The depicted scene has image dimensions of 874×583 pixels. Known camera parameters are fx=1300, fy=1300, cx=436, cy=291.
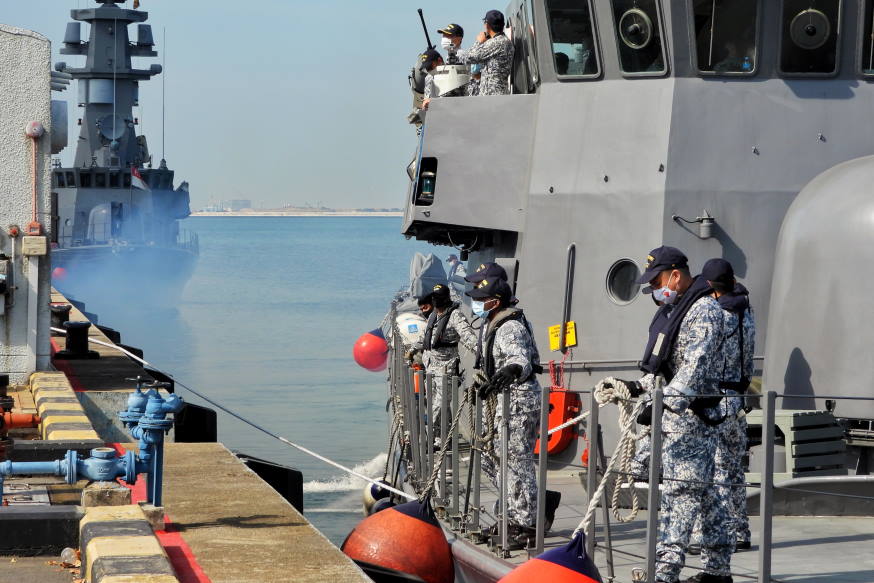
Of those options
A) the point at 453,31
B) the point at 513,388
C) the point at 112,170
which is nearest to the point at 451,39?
the point at 453,31

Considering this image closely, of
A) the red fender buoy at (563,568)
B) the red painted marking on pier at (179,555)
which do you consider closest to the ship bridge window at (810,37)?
the red fender buoy at (563,568)

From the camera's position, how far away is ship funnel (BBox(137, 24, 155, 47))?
73.0 m

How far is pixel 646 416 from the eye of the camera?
21.2ft

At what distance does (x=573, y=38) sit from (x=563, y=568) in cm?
635

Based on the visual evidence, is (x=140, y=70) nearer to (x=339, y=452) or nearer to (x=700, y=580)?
(x=339, y=452)

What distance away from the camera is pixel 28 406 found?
9727mm

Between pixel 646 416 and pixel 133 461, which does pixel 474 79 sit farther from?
pixel 133 461

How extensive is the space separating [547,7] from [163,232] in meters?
69.3

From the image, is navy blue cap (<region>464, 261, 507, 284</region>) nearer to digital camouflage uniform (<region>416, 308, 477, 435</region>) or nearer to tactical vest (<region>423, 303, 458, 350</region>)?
digital camouflage uniform (<region>416, 308, 477, 435</region>)

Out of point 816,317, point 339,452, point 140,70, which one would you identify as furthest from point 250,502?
point 140,70

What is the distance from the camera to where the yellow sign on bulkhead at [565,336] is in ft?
34.5

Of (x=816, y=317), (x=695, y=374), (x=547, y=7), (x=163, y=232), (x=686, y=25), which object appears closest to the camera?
(x=695, y=374)

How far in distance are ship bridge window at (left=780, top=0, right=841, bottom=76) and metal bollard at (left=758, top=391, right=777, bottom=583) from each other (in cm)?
517

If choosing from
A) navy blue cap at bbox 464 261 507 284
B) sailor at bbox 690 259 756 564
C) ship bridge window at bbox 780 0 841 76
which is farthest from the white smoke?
sailor at bbox 690 259 756 564
